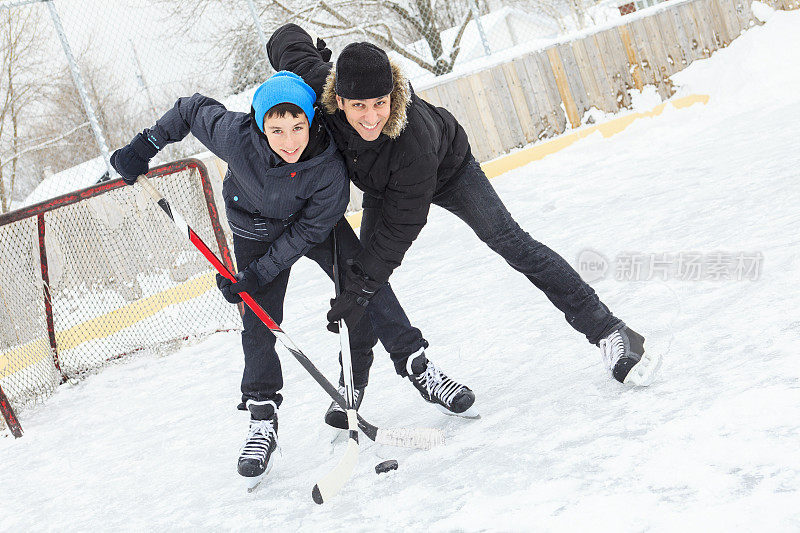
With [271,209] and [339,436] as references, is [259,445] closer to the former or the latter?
[339,436]

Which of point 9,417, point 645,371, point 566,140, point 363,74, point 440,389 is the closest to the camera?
point 363,74

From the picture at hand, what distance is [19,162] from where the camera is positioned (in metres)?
6.85

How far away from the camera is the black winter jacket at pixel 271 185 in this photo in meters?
1.94

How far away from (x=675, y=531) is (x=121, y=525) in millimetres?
1583

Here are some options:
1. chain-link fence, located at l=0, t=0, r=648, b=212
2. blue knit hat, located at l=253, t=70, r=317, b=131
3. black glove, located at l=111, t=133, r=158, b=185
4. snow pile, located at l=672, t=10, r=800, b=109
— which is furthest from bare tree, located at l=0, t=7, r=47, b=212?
snow pile, located at l=672, t=10, r=800, b=109

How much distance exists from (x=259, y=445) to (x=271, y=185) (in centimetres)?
76

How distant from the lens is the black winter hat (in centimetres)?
176

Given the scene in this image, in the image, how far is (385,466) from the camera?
196cm

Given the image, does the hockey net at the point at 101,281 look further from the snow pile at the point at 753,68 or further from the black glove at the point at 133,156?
the snow pile at the point at 753,68

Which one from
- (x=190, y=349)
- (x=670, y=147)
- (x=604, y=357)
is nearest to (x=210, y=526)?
(x=604, y=357)

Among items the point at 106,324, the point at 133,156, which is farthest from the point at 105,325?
the point at 133,156

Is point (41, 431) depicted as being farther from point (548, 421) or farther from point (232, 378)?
point (548, 421)

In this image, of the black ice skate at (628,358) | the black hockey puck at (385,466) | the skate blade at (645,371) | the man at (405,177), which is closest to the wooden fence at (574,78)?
the man at (405,177)

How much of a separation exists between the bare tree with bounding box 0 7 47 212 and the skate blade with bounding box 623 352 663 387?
16.9ft
